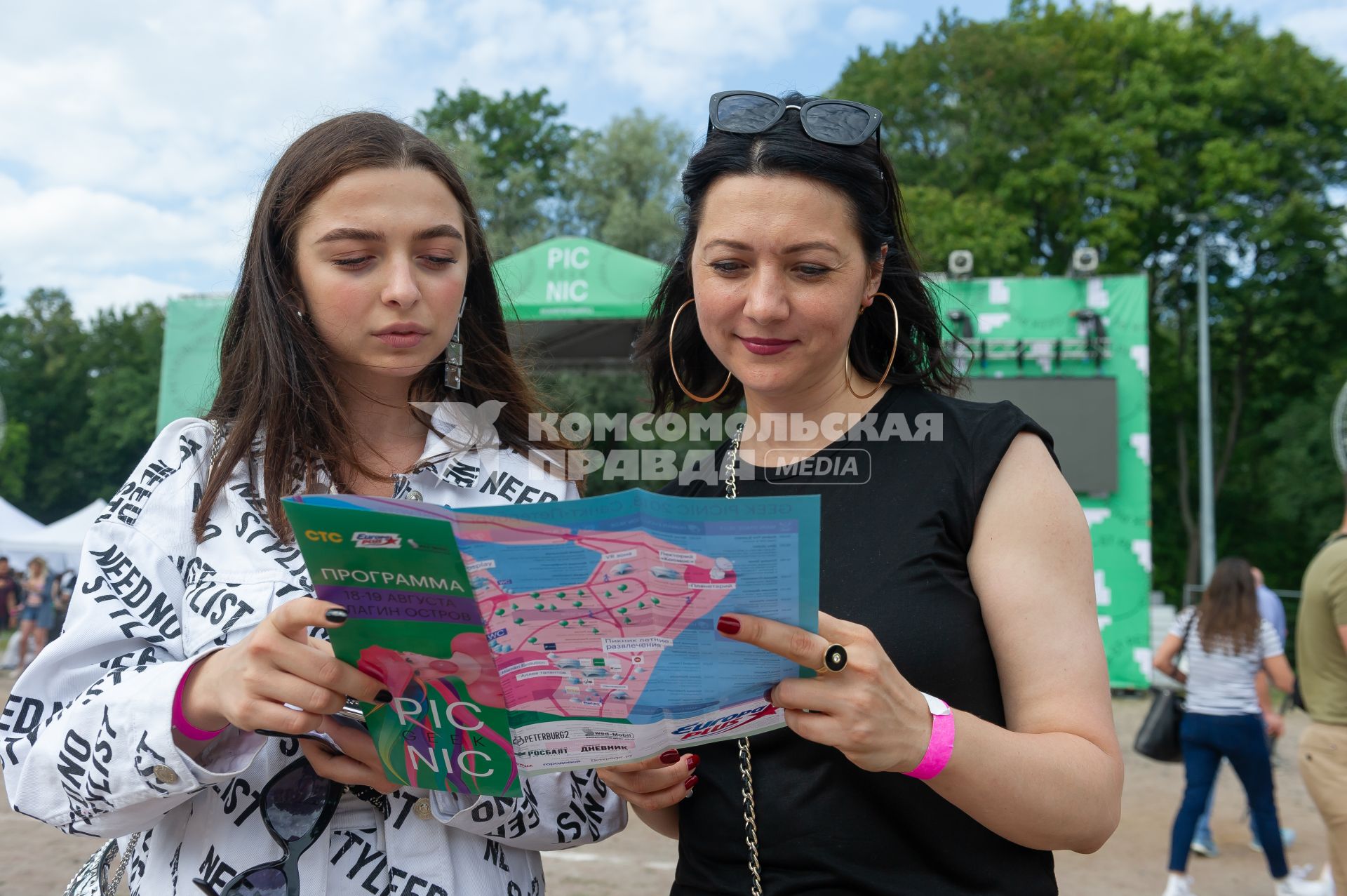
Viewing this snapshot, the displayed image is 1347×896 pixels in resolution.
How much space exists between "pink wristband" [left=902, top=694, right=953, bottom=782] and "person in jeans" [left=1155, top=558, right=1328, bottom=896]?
470cm

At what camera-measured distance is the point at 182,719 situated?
4.82ft

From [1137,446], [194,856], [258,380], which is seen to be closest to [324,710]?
[194,856]

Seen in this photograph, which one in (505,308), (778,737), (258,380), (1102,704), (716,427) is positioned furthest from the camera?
(716,427)

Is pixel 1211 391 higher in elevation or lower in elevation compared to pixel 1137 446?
higher

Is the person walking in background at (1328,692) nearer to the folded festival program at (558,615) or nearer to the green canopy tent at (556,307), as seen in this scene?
the folded festival program at (558,615)

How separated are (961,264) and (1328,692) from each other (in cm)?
842

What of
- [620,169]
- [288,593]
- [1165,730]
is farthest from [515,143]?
[288,593]

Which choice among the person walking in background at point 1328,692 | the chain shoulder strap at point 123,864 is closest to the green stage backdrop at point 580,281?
the person walking in background at point 1328,692

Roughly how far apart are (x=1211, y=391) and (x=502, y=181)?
1923 centimetres

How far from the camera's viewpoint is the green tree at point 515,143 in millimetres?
28016

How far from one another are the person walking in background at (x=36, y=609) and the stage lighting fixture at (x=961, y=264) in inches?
481

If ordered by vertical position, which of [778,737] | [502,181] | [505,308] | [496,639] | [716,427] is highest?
[502,181]

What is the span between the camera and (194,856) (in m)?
1.58

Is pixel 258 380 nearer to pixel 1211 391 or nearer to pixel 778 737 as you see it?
pixel 778 737
